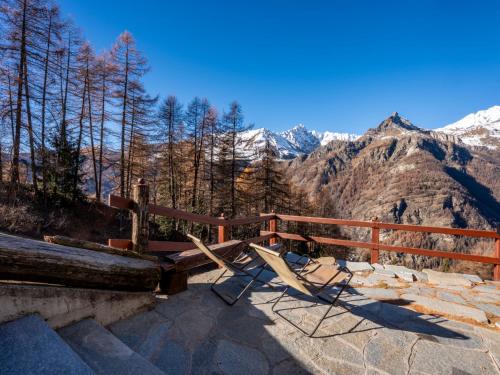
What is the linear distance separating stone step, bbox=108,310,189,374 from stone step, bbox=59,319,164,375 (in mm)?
266

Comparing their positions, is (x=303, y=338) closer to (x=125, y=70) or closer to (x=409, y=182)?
(x=125, y=70)

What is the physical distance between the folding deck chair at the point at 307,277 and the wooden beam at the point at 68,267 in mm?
1119

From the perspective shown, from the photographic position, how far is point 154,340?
2055mm

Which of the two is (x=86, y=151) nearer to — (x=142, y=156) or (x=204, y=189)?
(x=142, y=156)

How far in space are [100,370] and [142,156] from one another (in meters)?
15.6

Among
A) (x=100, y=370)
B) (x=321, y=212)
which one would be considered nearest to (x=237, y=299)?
(x=100, y=370)

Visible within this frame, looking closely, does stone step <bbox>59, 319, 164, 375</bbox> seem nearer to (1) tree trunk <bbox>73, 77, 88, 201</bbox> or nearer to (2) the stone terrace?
(2) the stone terrace

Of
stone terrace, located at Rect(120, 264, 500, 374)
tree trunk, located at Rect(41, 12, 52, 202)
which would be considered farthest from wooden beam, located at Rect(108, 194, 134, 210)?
tree trunk, located at Rect(41, 12, 52, 202)

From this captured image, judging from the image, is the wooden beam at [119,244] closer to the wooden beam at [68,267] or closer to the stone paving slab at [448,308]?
the wooden beam at [68,267]

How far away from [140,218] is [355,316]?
2578 mm

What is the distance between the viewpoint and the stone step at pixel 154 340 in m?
1.85

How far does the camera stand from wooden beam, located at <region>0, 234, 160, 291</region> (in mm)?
1561

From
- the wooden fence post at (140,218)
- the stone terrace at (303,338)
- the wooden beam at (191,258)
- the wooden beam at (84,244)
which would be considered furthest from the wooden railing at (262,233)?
the stone terrace at (303,338)

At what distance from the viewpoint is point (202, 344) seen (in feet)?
6.95
